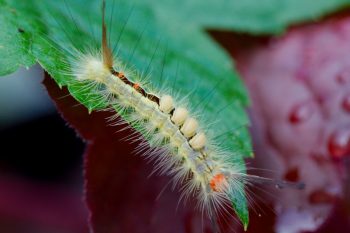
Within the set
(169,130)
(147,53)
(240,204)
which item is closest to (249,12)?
(147,53)

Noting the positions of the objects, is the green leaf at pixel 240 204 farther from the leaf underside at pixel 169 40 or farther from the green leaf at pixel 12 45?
the green leaf at pixel 12 45

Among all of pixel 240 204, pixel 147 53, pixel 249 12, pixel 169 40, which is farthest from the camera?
pixel 249 12

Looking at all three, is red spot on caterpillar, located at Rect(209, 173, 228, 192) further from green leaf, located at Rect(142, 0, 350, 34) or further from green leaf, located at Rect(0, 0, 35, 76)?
green leaf, located at Rect(142, 0, 350, 34)

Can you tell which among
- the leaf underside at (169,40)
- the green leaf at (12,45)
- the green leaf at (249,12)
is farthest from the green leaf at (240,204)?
the green leaf at (249,12)

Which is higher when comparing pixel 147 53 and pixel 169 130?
pixel 147 53

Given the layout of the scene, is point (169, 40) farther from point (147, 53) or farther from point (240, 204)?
point (240, 204)

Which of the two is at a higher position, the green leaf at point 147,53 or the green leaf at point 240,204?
the green leaf at point 147,53

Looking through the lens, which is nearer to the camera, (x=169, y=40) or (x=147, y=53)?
(x=147, y=53)
